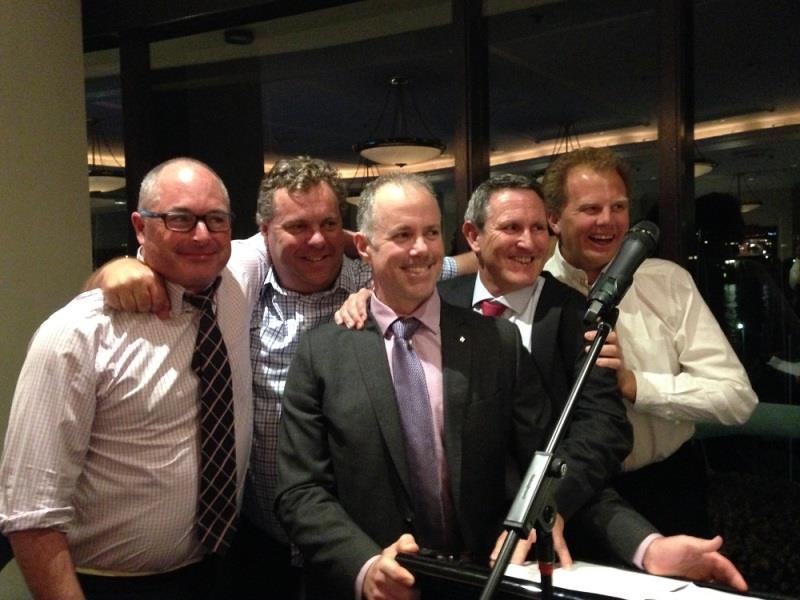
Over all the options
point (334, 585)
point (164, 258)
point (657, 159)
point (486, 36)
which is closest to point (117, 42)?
point (486, 36)

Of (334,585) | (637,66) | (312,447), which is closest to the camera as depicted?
(334,585)

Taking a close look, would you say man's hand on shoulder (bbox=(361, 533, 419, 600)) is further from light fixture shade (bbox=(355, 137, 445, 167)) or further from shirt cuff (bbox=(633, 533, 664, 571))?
light fixture shade (bbox=(355, 137, 445, 167))

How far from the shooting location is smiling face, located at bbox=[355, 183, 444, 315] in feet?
5.63

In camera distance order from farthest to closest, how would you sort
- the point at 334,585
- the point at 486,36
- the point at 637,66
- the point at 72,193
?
the point at 637,66, the point at 72,193, the point at 486,36, the point at 334,585

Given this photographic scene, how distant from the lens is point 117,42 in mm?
3820

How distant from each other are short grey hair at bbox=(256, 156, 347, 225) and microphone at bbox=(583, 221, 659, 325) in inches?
39.0

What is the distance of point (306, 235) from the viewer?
6.81ft

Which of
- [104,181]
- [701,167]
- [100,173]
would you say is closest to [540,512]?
[701,167]

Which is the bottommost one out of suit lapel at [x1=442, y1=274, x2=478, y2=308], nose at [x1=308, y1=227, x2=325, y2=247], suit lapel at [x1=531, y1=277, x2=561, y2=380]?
suit lapel at [x1=531, y1=277, x2=561, y2=380]

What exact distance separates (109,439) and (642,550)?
1236 mm

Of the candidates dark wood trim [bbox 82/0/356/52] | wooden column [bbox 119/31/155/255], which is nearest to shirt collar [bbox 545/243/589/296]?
dark wood trim [bbox 82/0/356/52]

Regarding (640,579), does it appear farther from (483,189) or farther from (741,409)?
(483,189)

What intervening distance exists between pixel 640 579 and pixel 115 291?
4.34 ft

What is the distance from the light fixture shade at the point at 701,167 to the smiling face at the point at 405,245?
1525 mm
